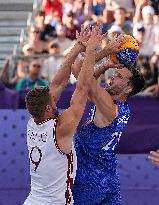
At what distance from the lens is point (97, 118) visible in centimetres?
551

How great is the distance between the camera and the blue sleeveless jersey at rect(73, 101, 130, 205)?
18.4 ft

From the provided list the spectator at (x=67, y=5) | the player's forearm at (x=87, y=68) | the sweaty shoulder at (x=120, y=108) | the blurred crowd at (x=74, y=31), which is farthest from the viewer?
the spectator at (x=67, y=5)

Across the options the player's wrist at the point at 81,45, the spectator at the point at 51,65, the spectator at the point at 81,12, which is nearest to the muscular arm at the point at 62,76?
the player's wrist at the point at 81,45

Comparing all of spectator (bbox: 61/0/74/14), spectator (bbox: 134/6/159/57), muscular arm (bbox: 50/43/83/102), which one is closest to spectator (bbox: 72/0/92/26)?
spectator (bbox: 61/0/74/14)

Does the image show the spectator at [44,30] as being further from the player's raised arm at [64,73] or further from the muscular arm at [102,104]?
the muscular arm at [102,104]

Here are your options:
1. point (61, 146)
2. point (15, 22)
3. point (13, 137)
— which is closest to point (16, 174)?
point (13, 137)

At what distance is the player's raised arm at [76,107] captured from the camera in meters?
5.02

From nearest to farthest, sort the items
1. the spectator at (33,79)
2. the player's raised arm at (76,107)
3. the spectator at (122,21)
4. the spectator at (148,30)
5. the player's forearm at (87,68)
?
the player's raised arm at (76,107)
the player's forearm at (87,68)
the spectator at (33,79)
the spectator at (148,30)
the spectator at (122,21)

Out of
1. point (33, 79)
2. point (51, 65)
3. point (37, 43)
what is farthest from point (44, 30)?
point (33, 79)

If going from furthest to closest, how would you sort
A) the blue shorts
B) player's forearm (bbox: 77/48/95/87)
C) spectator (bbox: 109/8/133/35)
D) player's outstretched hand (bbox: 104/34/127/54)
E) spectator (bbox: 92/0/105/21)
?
spectator (bbox: 92/0/105/21)
spectator (bbox: 109/8/133/35)
the blue shorts
player's outstretched hand (bbox: 104/34/127/54)
player's forearm (bbox: 77/48/95/87)

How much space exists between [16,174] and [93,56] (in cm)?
330

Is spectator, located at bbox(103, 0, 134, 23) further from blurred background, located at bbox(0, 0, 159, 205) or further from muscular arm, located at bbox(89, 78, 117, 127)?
muscular arm, located at bbox(89, 78, 117, 127)

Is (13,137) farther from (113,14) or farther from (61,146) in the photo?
(113,14)

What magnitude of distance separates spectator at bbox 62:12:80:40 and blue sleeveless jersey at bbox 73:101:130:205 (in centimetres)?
607
